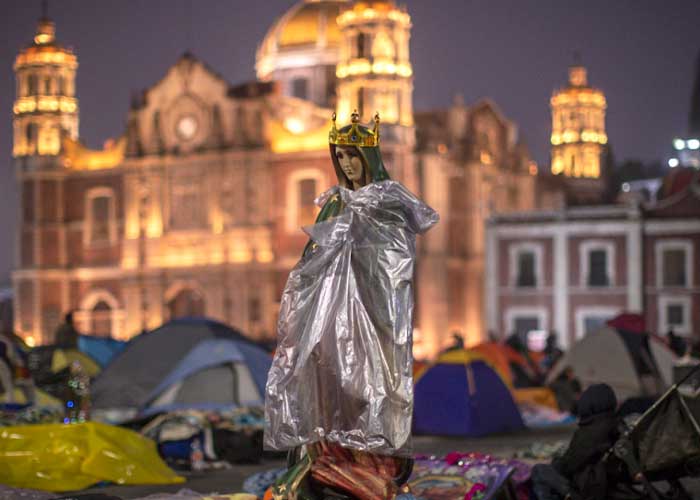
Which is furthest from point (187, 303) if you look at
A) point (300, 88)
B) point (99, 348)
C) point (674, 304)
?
point (99, 348)

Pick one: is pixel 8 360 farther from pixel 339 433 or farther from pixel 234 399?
pixel 339 433

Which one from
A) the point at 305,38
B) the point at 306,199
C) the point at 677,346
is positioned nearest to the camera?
the point at 677,346

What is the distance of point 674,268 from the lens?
1612 inches

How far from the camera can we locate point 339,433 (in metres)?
8.76

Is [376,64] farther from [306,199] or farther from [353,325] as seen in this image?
[353,325]

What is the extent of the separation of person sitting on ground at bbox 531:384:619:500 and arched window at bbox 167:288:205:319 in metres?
39.6

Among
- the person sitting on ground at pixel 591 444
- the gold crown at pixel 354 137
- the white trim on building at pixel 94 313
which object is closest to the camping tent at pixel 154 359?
the person sitting on ground at pixel 591 444

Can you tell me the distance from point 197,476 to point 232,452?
3.46 ft

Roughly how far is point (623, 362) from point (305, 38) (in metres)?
35.9

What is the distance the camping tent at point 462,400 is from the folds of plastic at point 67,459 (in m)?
5.81

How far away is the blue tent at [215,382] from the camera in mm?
17859

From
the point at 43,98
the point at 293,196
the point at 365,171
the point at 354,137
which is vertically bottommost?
the point at 365,171

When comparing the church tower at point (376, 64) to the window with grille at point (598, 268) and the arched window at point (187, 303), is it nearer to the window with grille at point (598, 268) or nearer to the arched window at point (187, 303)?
the window with grille at point (598, 268)

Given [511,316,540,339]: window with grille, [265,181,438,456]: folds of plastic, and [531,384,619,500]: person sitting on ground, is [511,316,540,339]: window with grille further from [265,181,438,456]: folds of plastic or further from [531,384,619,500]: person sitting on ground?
[265,181,438,456]: folds of plastic
